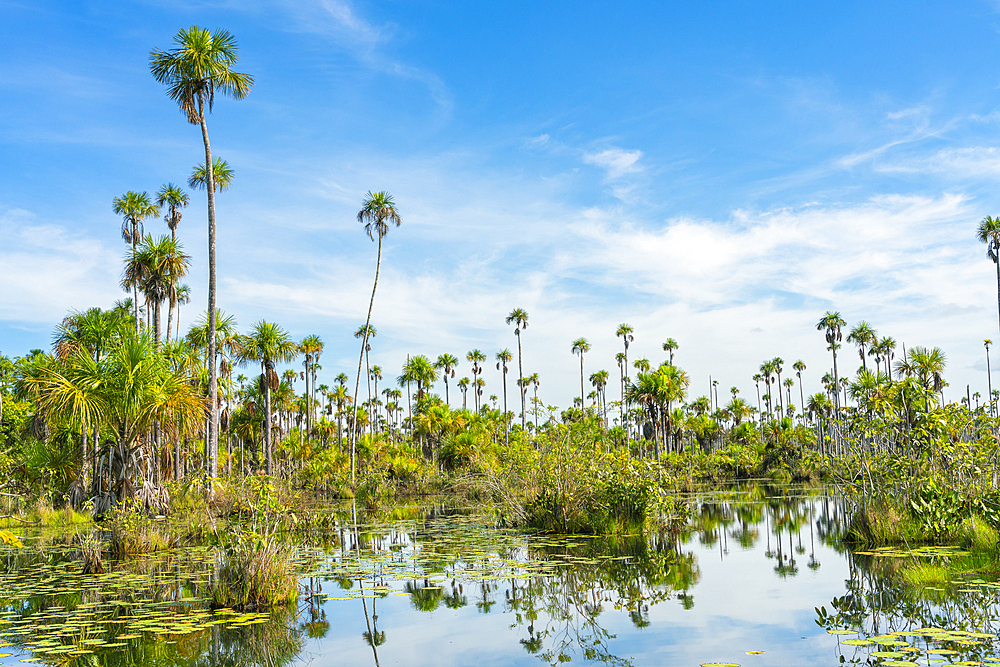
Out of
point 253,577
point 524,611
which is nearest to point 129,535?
point 253,577

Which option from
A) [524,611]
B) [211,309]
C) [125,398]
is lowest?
[524,611]

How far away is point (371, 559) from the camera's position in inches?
582

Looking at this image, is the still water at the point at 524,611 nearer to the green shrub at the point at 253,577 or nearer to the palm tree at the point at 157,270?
the green shrub at the point at 253,577

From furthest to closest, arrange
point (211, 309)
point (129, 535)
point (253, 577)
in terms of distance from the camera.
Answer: point (211, 309), point (129, 535), point (253, 577)

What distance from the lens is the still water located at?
7617 millimetres

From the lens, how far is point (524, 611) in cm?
965

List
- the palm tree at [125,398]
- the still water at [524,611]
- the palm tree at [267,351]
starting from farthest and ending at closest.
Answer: the palm tree at [267,351] < the palm tree at [125,398] < the still water at [524,611]

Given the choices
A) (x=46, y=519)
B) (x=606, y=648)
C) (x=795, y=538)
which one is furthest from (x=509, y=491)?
(x=46, y=519)

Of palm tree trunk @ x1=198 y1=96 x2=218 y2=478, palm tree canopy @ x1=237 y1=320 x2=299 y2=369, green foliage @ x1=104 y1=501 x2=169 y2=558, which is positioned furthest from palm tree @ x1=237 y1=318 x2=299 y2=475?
green foliage @ x1=104 y1=501 x2=169 y2=558

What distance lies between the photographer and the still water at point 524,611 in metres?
7.62

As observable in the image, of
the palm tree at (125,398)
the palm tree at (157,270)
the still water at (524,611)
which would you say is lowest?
the still water at (524,611)

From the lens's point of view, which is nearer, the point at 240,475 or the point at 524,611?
the point at 524,611

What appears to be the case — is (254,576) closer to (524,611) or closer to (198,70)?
(524,611)

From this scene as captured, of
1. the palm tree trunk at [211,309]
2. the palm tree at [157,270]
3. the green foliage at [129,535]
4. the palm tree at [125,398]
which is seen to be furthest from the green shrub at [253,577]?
the palm tree at [157,270]
